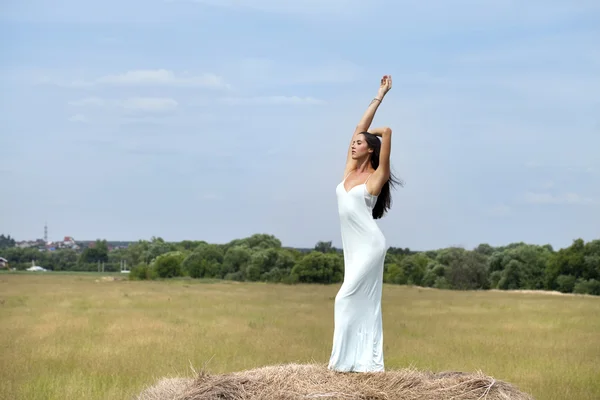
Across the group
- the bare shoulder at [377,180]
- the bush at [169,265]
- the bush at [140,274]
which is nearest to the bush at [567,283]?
the bush at [140,274]

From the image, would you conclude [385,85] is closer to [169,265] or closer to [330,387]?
[330,387]

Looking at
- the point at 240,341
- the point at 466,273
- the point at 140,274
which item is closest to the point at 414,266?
the point at 466,273

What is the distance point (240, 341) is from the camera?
16.5m

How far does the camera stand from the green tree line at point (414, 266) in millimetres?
56094

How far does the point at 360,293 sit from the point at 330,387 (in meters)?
1.24

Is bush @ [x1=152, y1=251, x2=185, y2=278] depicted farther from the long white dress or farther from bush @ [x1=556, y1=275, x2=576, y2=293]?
the long white dress

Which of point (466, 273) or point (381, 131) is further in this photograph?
point (466, 273)

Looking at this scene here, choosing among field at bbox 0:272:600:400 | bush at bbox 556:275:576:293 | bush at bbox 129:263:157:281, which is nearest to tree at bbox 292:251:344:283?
bush at bbox 129:263:157:281

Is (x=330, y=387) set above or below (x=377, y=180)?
below

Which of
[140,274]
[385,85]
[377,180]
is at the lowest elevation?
[140,274]

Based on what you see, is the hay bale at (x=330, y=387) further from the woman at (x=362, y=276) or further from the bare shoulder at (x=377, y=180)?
the bare shoulder at (x=377, y=180)

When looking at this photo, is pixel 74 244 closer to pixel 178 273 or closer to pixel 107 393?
pixel 178 273

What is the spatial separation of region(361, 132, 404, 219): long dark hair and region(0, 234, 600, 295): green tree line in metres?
47.1

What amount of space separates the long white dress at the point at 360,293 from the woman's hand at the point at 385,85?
55.2 inches
